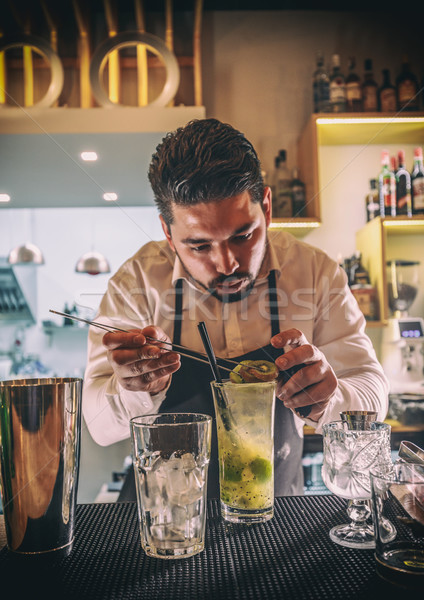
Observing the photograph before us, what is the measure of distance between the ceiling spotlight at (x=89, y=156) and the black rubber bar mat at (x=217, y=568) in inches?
90.1

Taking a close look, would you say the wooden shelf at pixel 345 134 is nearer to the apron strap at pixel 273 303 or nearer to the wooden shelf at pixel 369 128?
the wooden shelf at pixel 369 128

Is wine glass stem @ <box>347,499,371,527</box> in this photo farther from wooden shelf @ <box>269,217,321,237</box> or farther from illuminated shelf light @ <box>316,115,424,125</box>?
illuminated shelf light @ <box>316,115,424,125</box>

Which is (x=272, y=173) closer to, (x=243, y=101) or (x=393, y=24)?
(x=243, y=101)

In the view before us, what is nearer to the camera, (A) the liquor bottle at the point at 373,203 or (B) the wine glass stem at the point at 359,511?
(B) the wine glass stem at the point at 359,511

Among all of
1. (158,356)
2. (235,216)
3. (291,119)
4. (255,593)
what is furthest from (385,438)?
(291,119)

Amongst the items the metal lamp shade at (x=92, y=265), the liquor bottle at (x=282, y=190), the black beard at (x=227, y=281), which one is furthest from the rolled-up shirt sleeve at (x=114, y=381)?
the metal lamp shade at (x=92, y=265)

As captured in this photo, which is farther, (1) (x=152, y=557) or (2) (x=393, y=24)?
(2) (x=393, y=24)

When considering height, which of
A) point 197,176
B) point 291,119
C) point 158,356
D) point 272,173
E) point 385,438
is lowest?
point 385,438

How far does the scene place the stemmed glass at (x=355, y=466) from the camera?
2.34 feet

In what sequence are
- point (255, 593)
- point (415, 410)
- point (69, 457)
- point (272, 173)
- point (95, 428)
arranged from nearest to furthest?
point (255, 593)
point (69, 457)
point (95, 428)
point (415, 410)
point (272, 173)

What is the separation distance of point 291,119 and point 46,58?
137 cm

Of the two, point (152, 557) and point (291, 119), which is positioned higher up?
point (291, 119)

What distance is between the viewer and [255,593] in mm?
553

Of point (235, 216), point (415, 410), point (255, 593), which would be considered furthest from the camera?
point (415, 410)
